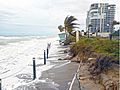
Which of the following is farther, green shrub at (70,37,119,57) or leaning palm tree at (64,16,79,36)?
leaning palm tree at (64,16,79,36)

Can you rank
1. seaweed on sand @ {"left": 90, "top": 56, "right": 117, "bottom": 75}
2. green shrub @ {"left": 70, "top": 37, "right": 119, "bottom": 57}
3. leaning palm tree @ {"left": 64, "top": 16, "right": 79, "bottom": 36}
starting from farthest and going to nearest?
leaning palm tree @ {"left": 64, "top": 16, "right": 79, "bottom": 36}
green shrub @ {"left": 70, "top": 37, "right": 119, "bottom": 57}
seaweed on sand @ {"left": 90, "top": 56, "right": 117, "bottom": 75}

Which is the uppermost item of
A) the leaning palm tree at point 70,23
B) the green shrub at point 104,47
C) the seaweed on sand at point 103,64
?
the leaning palm tree at point 70,23

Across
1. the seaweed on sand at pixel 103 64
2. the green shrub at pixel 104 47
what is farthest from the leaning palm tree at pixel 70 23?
the seaweed on sand at pixel 103 64

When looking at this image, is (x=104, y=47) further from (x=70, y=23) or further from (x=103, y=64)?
(x=70, y=23)

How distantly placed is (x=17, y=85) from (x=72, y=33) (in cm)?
4063

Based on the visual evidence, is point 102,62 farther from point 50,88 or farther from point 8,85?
point 8,85

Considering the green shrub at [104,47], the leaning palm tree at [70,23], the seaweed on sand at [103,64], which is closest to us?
the seaweed on sand at [103,64]

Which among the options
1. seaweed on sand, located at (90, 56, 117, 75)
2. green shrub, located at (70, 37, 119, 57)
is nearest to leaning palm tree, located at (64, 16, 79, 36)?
green shrub, located at (70, 37, 119, 57)

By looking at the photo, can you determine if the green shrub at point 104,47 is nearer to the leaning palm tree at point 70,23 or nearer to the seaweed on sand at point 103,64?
the seaweed on sand at point 103,64

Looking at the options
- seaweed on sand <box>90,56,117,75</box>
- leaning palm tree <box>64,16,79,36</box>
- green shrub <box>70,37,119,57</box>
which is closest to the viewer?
seaweed on sand <box>90,56,117,75</box>

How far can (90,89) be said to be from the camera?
8953 millimetres

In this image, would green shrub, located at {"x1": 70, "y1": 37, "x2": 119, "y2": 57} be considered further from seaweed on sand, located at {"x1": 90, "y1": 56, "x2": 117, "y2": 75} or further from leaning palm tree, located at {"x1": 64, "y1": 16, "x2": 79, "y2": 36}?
leaning palm tree, located at {"x1": 64, "y1": 16, "x2": 79, "y2": 36}

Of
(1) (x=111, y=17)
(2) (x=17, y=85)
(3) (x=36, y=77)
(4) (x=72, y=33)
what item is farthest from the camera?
(1) (x=111, y=17)

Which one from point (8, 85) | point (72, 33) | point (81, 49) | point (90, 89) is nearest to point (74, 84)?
point (90, 89)
